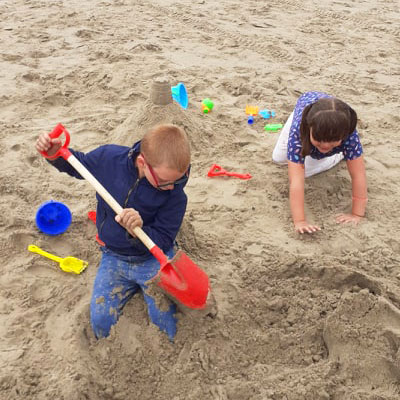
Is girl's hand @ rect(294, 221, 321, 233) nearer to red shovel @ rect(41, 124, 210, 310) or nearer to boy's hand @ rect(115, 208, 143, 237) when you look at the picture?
red shovel @ rect(41, 124, 210, 310)

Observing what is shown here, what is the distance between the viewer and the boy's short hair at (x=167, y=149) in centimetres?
187

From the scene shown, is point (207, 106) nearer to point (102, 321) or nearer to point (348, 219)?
point (348, 219)

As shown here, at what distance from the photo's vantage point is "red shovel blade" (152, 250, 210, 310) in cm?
194

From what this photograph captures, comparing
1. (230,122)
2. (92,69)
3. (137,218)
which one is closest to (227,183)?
(230,122)

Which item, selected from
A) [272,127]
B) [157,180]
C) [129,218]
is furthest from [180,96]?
[129,218]

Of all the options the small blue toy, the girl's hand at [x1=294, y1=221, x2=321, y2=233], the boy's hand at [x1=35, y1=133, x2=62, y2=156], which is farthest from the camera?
the small blue toy

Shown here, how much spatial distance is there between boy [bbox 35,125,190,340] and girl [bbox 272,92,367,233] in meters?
0.92

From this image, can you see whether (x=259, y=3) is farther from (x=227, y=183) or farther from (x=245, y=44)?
(x=227, y=183)

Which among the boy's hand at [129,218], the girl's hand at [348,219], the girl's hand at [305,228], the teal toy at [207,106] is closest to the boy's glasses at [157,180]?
the boy's hand at [129,218]

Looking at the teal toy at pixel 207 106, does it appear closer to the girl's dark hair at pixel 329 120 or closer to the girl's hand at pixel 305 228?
the girl's dark hair at pixel 329 120

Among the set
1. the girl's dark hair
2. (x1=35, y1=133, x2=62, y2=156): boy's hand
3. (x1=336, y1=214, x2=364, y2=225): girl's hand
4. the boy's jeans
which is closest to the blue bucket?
the boy's jeans

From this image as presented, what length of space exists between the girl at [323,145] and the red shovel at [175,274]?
951 millimetres

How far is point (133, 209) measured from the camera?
1.94 m

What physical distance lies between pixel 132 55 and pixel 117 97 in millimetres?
988
